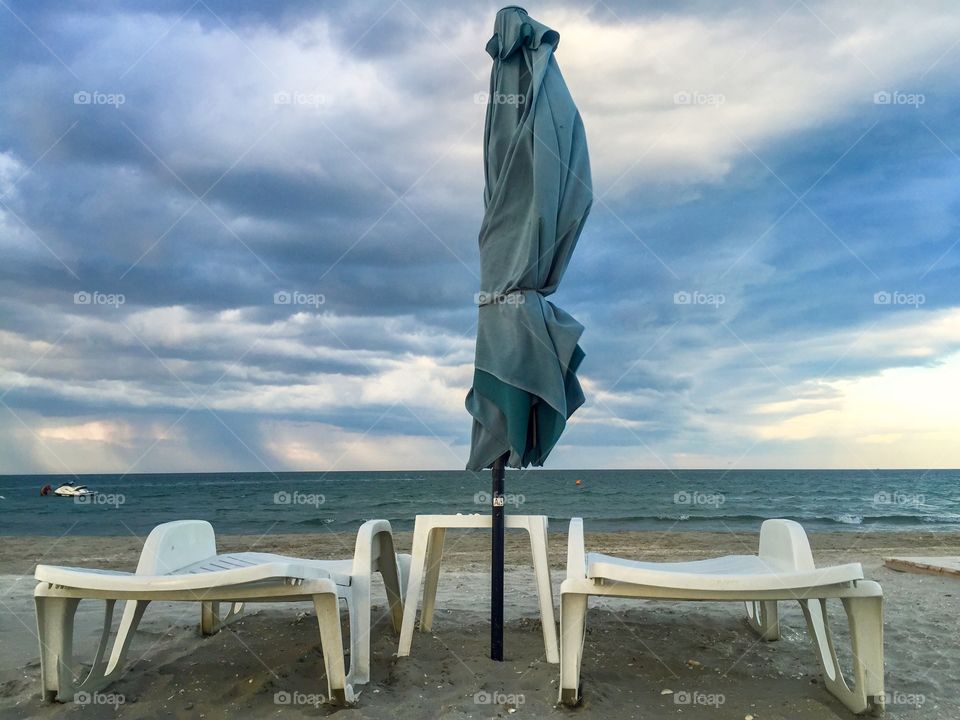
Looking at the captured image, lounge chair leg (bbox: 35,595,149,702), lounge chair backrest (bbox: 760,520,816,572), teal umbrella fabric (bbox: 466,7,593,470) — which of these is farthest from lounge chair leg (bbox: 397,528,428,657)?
lounge chair backrest (bbox: 760,520,816,572)

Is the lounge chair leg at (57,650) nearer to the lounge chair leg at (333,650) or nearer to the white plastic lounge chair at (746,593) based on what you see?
the lounge chair leg at (333,650)

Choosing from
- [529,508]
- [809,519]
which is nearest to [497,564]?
[809,519]

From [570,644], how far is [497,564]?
0.68 m

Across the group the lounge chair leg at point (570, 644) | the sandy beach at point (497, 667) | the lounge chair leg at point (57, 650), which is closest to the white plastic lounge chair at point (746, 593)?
the lounge chair leg at point (570, 644)

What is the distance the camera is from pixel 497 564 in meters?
3.19

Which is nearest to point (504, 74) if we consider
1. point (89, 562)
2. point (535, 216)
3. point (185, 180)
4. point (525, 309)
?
point (535, 216)

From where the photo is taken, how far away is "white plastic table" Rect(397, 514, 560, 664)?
3.11 m

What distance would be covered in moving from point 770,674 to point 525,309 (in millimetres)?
1960

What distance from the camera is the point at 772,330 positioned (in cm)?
1914

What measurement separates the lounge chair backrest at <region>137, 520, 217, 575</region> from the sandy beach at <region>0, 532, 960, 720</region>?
460 millimetres

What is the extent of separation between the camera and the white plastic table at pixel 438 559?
3105 millimetres

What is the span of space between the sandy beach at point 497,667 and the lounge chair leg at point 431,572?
127 millimetres

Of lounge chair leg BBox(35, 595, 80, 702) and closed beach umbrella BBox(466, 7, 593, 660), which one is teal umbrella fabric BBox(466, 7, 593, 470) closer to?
closed beach umbrella BBox(466, 7, 593, 660)

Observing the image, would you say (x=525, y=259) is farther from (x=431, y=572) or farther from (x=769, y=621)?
(x=769, y=621)
